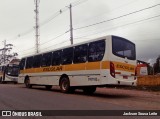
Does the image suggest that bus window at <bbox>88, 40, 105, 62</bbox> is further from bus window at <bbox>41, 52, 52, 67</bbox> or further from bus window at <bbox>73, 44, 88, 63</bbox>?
bus window at <bbox>41, 52, 52, 67</bbox>

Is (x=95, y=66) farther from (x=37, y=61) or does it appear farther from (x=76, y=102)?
(x=37, y=61)

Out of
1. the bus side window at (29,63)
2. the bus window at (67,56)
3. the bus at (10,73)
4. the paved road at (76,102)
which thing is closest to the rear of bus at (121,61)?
the paved road at (76,102)

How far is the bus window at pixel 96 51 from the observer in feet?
56.4

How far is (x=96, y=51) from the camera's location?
17641mm

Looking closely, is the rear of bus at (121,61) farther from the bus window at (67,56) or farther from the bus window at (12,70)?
the bus window at (12,70)

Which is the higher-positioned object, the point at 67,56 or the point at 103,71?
the point at 67,56

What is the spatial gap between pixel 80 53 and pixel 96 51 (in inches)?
64.8

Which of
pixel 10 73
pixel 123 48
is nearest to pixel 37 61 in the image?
pixel 123 48

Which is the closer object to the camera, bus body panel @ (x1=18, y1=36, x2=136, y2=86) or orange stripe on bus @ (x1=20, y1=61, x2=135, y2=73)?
bus body panel @ (x1=18, y1=36, x2=136, y2=86)

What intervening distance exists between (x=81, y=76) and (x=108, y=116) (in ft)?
27.4

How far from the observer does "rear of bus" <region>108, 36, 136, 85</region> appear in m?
16.7

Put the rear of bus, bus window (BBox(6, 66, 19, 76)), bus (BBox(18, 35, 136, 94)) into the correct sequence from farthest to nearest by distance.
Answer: bus window (BBox(6, 66, 19, 76)), bus (BBox(18, 35, 136, 94)), the rear of bus

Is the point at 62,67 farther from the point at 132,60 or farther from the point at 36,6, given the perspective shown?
the point at 36,6

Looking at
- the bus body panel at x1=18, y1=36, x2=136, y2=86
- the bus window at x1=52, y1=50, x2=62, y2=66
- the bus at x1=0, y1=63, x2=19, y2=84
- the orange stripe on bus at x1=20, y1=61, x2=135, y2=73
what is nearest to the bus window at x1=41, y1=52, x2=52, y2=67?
the bus window at x1=52, y1=50, x2=62, y2=66
